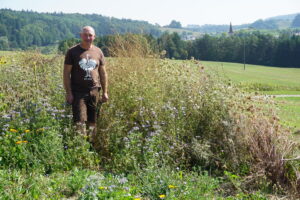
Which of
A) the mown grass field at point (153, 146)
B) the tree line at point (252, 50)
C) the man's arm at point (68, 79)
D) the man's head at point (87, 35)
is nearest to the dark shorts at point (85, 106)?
the man's arm at point (68, 79)

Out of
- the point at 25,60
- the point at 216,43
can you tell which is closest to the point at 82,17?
the point at 216,43

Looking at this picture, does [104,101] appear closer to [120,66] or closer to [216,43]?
[120,66]

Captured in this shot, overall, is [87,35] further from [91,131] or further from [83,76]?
[91,131]

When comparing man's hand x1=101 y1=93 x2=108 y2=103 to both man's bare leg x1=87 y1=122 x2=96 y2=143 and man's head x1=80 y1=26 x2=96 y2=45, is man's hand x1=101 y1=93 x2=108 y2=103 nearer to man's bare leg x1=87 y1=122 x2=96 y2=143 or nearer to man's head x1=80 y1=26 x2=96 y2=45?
man's bare leg x1=87 y1=122 x2=96 y2=143

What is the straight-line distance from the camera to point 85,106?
18.4ft

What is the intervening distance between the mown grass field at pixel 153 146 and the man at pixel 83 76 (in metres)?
0.25

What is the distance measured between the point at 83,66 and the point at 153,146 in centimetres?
171

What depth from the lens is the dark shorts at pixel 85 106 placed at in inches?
218

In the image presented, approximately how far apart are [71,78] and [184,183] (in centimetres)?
264

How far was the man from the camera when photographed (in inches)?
213

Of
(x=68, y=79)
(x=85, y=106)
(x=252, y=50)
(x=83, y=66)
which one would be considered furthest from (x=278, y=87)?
(x=252, y=50)

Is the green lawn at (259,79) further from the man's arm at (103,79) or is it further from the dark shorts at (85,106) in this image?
the dark shorts at (85,106)

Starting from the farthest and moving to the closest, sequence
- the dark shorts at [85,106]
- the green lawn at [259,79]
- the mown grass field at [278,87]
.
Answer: the green lawn at [259,79], the mown grass field at [278,87], the dark shorts at [85,106]

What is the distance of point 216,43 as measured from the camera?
74.2 meters
